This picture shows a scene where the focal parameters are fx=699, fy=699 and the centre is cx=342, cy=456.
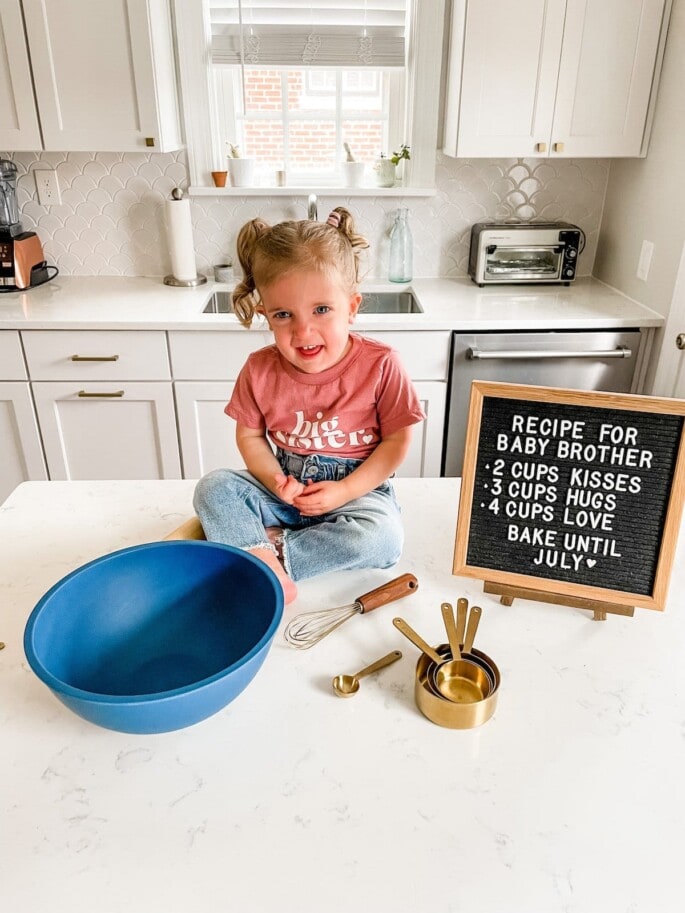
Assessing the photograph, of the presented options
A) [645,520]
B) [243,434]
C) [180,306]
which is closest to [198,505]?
[243,434]

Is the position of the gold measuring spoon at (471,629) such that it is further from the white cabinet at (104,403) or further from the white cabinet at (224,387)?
the white cabinet at (104,403)

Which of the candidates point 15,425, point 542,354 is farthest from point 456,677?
point 15,425

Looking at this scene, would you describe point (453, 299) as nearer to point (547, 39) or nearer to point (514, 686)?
point (547, 39)

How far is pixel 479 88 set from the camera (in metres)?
2.38

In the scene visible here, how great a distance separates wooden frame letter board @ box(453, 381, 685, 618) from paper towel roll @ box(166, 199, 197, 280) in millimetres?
2095

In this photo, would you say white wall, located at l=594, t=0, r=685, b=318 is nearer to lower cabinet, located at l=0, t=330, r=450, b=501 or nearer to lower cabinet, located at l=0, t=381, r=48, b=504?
lower cabinet, located at l=0, t=330, r=450, b=501

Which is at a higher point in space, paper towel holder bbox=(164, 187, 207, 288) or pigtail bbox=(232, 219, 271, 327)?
pigtail bbox=(232, 219, 271, 327)

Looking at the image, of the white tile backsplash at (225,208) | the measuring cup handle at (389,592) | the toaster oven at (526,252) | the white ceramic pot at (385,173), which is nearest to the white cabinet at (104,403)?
the white tile backsplash at (225,208)

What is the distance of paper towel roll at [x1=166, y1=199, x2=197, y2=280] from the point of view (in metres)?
2.66

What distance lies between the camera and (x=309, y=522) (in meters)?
1.14

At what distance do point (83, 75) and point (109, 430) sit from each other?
3.87 ft

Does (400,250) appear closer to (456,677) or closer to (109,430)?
(109,430)

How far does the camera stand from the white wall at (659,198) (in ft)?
7.46

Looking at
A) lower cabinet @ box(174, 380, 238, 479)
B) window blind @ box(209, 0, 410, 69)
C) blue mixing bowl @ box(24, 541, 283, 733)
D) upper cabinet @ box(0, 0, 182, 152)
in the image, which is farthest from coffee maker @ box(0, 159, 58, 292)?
blue mixing bowl @ box(24, 541, 283, 733)
